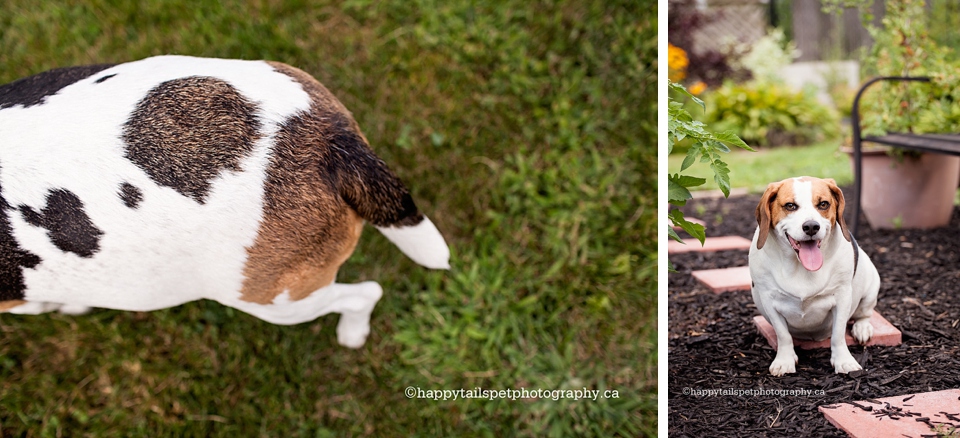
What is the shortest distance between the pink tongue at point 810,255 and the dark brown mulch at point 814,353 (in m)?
0.18

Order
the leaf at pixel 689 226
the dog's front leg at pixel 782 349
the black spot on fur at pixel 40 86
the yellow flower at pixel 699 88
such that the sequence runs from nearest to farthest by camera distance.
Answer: the dog's front leg at pixel 782 349 → the leaf at pixel 689 226 → the black spot on fur at pixel 40 86 → the yellow flower at pixel 699 88

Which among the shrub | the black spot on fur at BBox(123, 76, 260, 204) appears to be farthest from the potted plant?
the black spot on fur at BBox(123, 76, 260, 204)

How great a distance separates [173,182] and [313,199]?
1.19ft

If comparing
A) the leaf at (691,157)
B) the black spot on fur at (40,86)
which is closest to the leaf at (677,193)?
the leaf at (691,157)

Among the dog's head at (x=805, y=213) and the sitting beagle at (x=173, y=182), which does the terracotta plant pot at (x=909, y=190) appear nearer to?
the dog's head at (x=805, y=213)

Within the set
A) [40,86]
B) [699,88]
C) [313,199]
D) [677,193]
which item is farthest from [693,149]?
[40,86]

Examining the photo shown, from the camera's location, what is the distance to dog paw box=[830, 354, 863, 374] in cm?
131

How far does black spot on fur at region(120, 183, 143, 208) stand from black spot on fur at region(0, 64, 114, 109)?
38 centimetres

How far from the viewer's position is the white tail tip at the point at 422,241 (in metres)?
2.09

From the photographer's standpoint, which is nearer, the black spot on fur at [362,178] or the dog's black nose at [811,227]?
the dog's black nose at [811,227]

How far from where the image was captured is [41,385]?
117 inches

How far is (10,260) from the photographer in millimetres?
1608

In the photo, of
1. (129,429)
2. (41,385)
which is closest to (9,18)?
(41,385)

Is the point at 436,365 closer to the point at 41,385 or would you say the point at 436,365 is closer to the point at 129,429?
the point at 129,429
